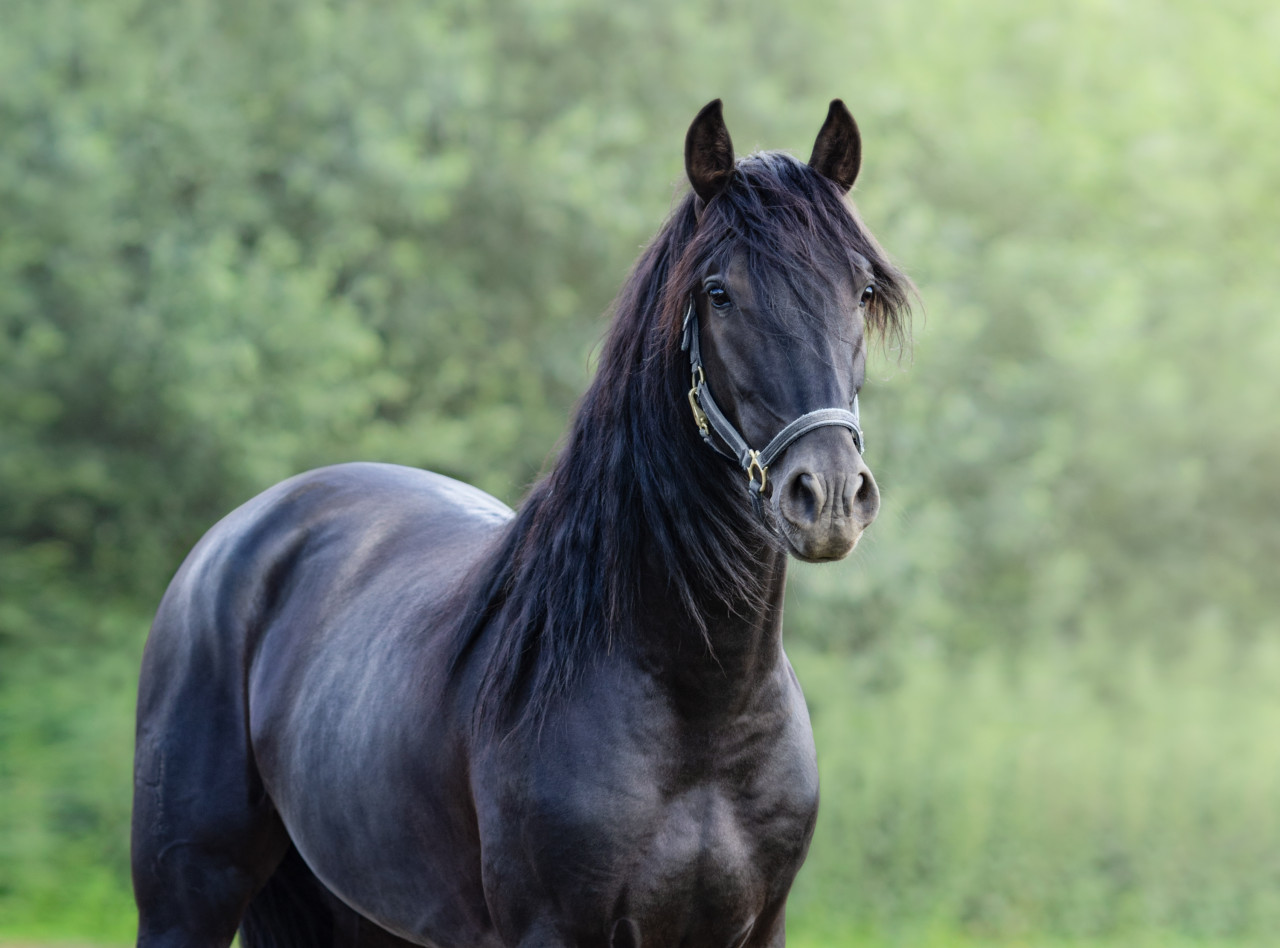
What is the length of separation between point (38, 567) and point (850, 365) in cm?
895

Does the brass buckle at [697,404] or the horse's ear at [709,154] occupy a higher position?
the horse's ear at [709,154]

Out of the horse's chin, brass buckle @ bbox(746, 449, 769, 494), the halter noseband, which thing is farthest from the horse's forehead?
the horse's chin

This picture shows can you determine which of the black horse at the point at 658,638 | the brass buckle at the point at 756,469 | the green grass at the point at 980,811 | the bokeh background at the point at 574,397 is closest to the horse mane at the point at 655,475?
the black horse at the point at 658,638

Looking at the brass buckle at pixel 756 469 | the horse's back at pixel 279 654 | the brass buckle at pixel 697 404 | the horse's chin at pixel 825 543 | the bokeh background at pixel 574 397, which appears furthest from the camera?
the bokeh background at pixel 574 397

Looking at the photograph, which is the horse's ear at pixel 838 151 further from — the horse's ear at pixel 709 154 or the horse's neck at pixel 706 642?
the horse's neck at pixel 706 642

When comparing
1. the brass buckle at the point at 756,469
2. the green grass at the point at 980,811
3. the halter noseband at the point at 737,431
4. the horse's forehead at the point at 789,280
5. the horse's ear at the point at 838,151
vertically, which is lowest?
the green grass at the point at 980,811

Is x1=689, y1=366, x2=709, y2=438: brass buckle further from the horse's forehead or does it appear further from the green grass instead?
the green grass

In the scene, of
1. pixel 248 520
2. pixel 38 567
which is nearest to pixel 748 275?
pixel 248 520

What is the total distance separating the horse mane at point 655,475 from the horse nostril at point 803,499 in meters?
0.17

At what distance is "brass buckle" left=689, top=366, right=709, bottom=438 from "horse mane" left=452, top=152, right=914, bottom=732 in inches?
2.0

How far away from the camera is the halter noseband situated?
7.15 ft

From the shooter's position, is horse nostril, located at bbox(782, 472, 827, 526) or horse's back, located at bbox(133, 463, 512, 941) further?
horse's back, located at bbox(133, 463, 512, 941)

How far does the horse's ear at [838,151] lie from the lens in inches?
102

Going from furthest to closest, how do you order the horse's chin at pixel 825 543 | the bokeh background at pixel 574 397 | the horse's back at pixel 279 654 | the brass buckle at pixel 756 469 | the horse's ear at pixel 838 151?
the bokeh background at pixel 574 397
the horse's back at pixel 279 654
the horse's ear at pixel 838 151
the brass buckle at pixel 756 469
the horse's chin at pixel 825 543
